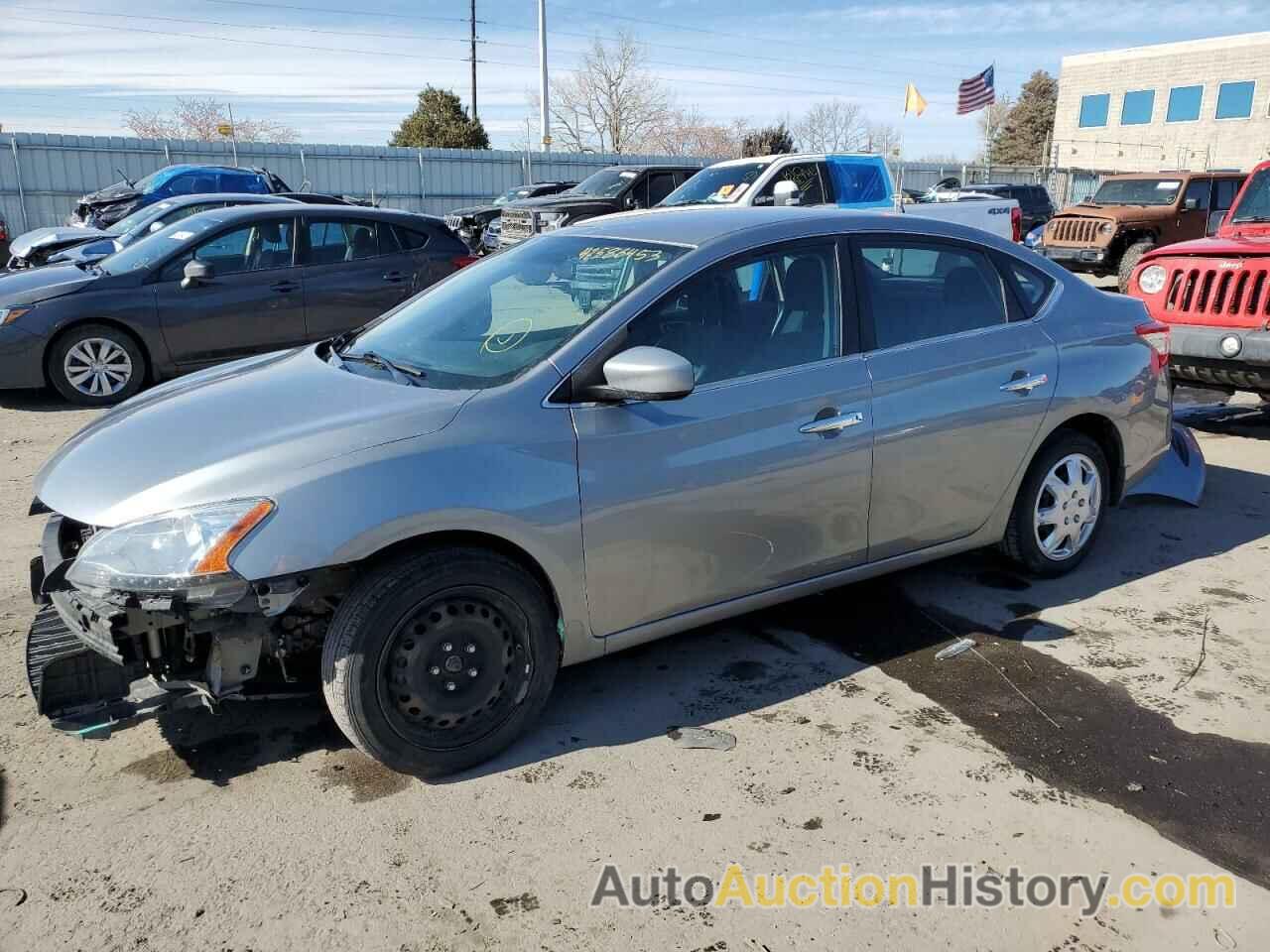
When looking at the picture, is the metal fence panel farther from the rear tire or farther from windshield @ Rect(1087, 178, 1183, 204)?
the rear tire

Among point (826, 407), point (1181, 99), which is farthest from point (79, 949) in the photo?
point (1181, 99)

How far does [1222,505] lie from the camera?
5.86 metres

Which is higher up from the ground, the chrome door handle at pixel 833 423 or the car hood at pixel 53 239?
the car hood at pixel 53 239

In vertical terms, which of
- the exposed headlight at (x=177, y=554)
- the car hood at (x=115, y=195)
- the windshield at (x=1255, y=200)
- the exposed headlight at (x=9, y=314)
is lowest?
the exposed headlight at (x=177, y=554)

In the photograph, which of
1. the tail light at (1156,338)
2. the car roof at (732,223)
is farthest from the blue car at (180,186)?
the tail light at (1156,338)

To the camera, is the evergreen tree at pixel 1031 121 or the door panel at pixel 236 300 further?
the evergreen tree at pixel 1031 121

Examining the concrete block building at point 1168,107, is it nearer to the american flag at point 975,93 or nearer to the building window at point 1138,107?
the building window at point 1138,107

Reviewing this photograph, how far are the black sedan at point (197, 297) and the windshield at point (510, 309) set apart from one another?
384 centimetres

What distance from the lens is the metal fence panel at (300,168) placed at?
23672 millimetres

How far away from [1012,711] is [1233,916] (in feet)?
3.50

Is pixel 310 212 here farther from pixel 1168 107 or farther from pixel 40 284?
pixel 1168 107

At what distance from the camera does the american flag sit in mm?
31031

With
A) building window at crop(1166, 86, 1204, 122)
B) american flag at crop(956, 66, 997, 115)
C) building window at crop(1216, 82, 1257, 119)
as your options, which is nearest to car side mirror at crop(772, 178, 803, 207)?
american flag at crop(956, 66, 997, 115)

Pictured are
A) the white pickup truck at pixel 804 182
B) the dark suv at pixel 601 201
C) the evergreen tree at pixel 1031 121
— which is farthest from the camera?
the evergreen tree at pixel 1031 121
